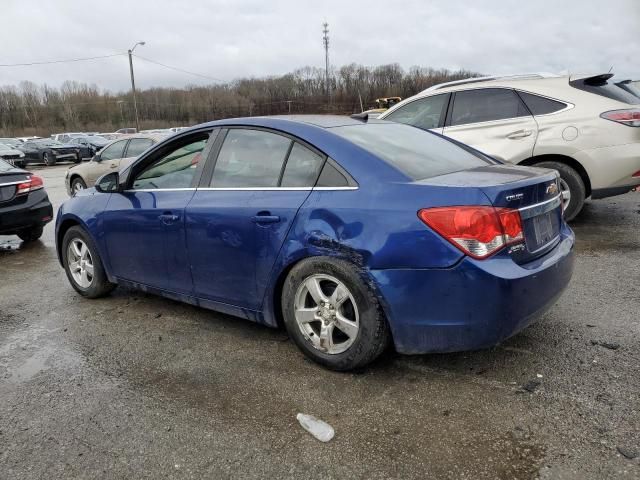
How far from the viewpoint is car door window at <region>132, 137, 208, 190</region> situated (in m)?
3.84

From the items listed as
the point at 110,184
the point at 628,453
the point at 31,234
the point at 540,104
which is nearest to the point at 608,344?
the point at 628,453

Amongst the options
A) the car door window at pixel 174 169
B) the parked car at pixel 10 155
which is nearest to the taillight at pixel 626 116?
the car door window at pixel 174 169

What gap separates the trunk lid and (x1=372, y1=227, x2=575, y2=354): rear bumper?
11cm

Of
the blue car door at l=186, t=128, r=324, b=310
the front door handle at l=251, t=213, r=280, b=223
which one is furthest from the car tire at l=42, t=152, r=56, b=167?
the front door handle at l=251, t=213, r=280, b=223

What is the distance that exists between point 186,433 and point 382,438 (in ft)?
3.17

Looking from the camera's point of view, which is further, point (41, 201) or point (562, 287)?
point (41, 201)

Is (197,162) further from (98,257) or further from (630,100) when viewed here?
(630,100)

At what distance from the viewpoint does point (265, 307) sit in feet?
10.9

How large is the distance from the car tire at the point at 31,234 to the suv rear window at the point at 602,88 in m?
7.54

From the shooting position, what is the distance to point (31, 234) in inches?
306

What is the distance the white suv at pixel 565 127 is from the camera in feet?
19.0

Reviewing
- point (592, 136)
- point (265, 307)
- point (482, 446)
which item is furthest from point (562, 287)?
point (592, 136)

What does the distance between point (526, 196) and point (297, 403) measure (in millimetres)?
1657

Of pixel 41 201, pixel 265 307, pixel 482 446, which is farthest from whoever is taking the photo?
pixel 41 201
